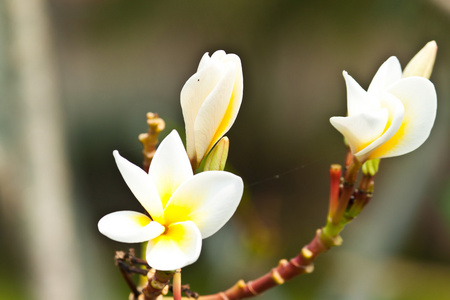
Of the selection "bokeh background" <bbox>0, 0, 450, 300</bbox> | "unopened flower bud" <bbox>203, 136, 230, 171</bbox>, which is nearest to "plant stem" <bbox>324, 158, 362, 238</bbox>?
"unopened flower bud" <bbox>203, 136, 230, 171</bbox>

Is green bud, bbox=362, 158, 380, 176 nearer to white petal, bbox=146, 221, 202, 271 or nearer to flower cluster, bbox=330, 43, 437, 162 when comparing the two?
flower cluster, bbox=330, 43, 437, 162

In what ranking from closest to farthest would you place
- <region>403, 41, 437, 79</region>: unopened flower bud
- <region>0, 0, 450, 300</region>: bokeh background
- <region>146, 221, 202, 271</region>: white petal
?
1. <region>146, 221, 202, 271</region>: white petal
2. <region>403, 41, 437, 79</region>: unopened flower bud
3. <region>0, 0, 450, 300</region>: bokeh background

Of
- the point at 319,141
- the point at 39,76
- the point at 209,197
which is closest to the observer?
the point at 209,197

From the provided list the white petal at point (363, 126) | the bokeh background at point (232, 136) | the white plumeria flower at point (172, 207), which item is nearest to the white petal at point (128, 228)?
the white plumeria flower at point (172, 207)

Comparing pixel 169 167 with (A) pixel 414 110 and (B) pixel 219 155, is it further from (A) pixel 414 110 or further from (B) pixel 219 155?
(A) pixel 414 110

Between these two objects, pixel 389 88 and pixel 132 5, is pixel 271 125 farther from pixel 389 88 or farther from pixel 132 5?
pixel 389 88

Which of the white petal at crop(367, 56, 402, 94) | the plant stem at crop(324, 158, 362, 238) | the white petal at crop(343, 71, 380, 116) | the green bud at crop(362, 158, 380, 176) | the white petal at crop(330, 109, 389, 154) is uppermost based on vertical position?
the white petal at crop(367, 56, 402, 94)

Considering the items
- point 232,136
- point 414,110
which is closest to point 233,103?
point 414,110

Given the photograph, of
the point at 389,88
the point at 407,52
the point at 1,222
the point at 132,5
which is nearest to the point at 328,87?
the point at 407,52
